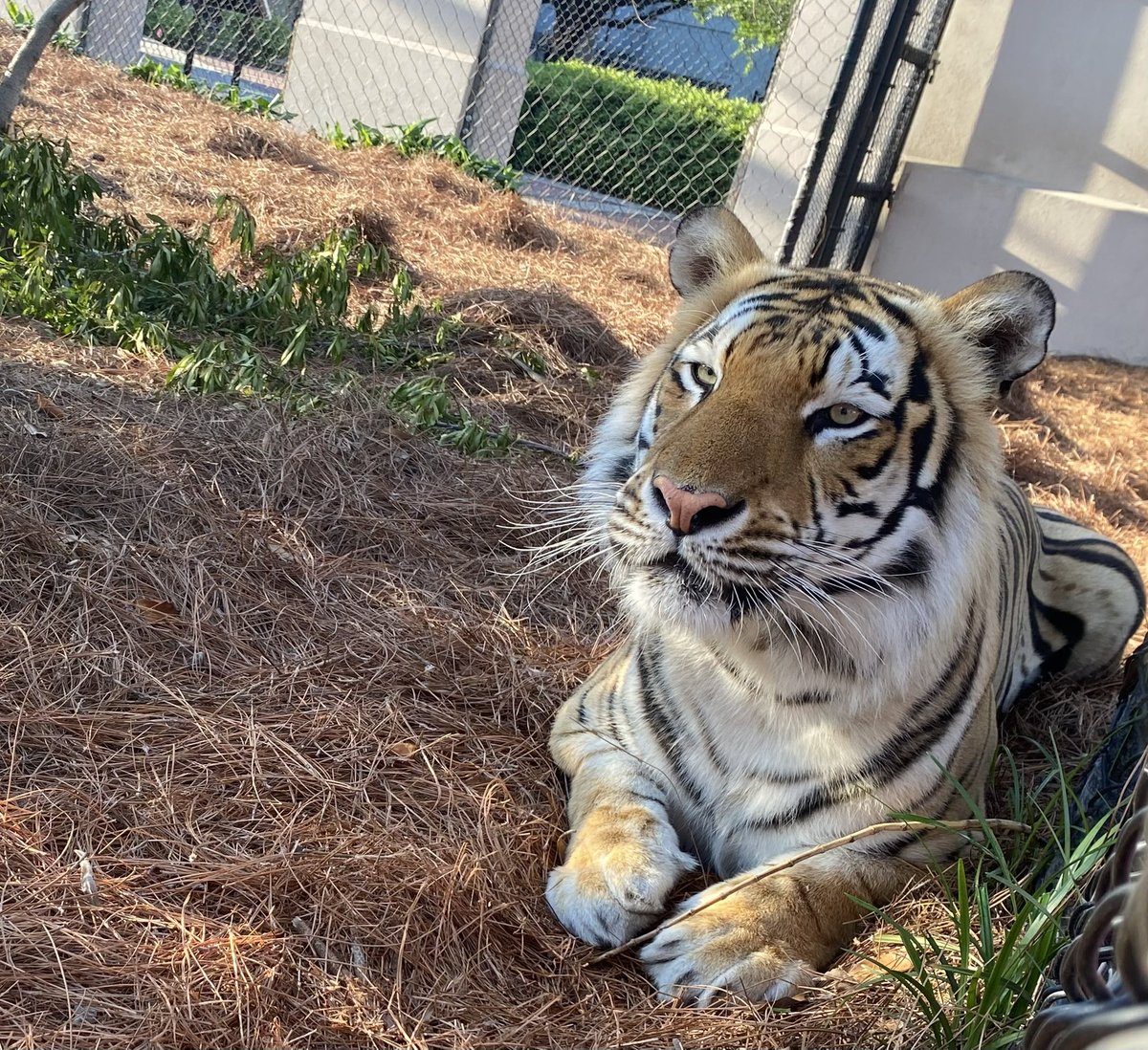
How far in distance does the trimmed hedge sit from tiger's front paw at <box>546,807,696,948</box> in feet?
31.5

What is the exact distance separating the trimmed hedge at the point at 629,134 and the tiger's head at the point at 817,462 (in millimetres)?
9093

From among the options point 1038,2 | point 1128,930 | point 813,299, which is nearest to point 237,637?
point 813,299

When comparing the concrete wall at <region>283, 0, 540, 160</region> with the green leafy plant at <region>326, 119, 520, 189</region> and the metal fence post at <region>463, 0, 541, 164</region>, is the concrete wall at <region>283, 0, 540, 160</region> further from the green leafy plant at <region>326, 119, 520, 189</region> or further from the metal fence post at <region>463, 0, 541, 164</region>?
the green leafy plant at <region>326, 119, 520, 189</region>

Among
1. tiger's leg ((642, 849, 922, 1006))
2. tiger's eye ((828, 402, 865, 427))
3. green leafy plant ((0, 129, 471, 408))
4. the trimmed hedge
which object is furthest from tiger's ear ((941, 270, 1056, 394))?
the trimmed hedge

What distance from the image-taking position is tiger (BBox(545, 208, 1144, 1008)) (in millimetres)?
2102

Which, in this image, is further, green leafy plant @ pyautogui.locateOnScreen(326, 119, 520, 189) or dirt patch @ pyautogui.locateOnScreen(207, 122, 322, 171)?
green leafy plant @ pyautogui.locateOnScreen(326, 119, 520, 189)

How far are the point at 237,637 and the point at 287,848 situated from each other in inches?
33.0

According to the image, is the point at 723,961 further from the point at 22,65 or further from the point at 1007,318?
the point at 22,65

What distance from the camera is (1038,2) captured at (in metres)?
8.00

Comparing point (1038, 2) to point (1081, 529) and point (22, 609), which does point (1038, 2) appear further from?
point (22, 609)

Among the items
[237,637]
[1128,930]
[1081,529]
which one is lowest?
[237,637]

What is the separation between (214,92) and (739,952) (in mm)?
11378

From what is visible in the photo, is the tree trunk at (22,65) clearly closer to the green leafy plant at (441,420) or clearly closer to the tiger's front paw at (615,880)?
the green leafy plant at (441,420)

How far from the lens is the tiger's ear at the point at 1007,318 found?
2.35 meters
